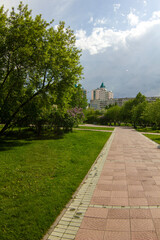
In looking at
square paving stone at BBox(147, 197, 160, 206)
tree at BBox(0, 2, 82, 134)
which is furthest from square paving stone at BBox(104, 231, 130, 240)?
tree at BBox(0, 2, 82, 134)

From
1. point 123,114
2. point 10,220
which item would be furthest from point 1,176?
point 123,114

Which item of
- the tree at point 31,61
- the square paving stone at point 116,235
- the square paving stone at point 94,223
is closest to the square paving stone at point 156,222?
the square paving stone at point 116,235

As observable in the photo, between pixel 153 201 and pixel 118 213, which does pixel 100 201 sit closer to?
pixel 118 213

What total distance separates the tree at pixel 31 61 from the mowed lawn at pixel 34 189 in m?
5.90

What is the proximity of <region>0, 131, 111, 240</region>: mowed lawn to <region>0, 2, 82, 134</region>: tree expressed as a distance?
590 cm

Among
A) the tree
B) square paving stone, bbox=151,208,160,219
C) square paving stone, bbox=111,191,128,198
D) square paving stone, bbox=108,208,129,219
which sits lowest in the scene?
square paving stone, bbox=108,208,129,219

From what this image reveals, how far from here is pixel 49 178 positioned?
245 inches

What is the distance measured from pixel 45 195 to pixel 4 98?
411 inches

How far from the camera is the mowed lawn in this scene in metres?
3.53

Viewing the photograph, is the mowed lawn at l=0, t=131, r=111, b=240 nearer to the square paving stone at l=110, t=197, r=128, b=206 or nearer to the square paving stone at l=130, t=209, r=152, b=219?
the square paving stone at l=110, t=197, r=128, b=206

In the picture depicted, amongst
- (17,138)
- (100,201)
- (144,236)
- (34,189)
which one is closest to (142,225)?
(144,236)

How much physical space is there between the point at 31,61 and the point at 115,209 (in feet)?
36.7

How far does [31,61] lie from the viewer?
12289 millimetres

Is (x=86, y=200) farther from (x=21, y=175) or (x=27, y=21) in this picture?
(x=27, y=21)
